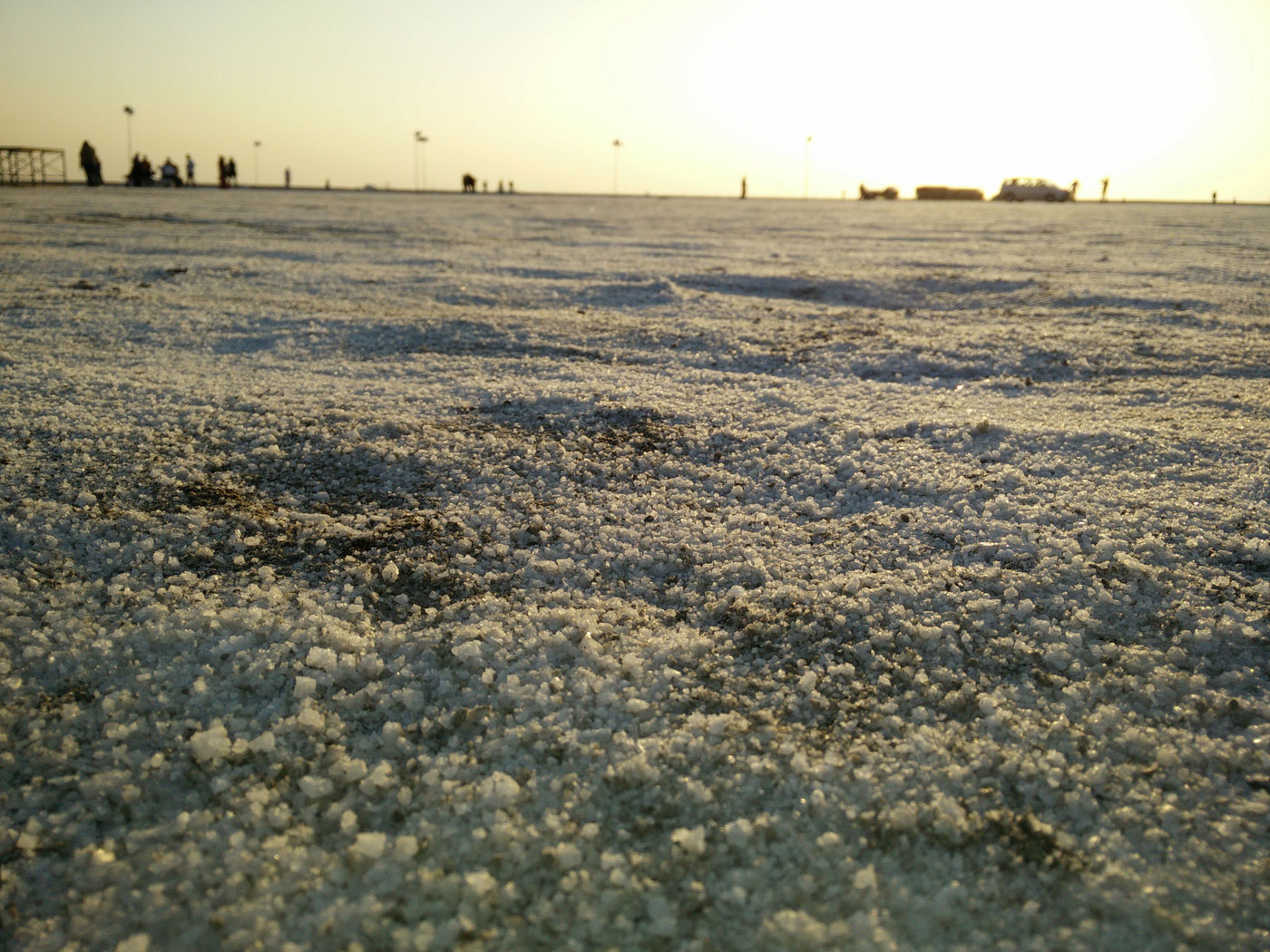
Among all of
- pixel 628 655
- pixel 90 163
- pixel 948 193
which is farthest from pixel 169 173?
pixel 948 193

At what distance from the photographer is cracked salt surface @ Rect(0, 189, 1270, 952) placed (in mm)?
1019

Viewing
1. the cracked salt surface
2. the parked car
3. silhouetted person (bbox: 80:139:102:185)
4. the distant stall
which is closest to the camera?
the cracked salt surface

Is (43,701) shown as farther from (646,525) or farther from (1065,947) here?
(1065,947)

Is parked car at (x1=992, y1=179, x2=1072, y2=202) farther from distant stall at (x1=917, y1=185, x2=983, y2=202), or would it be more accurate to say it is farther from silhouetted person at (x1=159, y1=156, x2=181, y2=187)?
silhouetted person at (x1=159, y1=156, x2=181, y2=187)

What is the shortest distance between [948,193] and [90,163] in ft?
128

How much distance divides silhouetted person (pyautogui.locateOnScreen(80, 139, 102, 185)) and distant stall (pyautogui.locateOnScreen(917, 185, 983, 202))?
123ft

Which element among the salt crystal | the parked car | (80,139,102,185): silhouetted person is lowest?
the salt crystal

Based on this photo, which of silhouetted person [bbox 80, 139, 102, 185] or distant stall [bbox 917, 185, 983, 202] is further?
distant stall [bbox 917, 185, 983, 202]

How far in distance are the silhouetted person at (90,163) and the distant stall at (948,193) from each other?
37.3m

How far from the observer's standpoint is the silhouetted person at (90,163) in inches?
834

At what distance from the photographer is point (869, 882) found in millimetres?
1027

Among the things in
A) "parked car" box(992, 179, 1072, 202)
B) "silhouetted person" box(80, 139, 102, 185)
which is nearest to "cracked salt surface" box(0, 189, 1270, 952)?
"silhouetted person" box(80, 139, 102, 185)

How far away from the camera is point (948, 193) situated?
134 ft

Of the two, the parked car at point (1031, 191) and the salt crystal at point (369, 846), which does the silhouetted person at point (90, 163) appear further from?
the parked car at point (1031, 191)
